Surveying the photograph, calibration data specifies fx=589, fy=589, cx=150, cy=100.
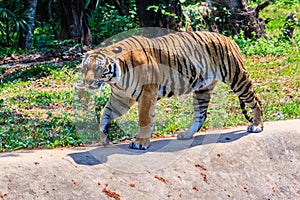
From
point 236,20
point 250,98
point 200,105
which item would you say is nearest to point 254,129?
point 250,98

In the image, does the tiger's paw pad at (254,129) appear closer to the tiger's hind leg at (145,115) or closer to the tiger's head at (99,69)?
the tiger's hind leg at (145,115)

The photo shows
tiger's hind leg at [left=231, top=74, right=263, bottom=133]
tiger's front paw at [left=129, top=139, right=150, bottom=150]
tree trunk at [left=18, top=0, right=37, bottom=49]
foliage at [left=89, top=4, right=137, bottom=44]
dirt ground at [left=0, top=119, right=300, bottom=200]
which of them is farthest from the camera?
tree trunk at [left=18, top=0, right=37, bottom=49]

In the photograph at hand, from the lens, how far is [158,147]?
595cm

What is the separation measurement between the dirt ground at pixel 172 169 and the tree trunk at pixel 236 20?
6.12 meters

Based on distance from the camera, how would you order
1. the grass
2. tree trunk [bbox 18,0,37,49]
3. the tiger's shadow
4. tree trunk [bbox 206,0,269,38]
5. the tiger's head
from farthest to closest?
tree trunk [bbox 18,0,37,49]
tree trunk [bbox 206,0,269,38]
the grass
the tiger's head
the tiger's shadow

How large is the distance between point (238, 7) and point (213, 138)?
281 inches

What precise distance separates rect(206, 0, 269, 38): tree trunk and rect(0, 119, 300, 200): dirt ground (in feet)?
20.1

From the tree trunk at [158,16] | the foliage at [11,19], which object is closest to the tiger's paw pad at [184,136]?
the tree trunk at [158,16]

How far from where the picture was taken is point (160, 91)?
20.1 feet

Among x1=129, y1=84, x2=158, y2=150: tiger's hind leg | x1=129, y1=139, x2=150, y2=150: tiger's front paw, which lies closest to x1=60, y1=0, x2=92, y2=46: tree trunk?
x1=129, y1=84, x2=158, y2=150: tiger's hind leg

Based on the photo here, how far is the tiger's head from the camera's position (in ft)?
18.4

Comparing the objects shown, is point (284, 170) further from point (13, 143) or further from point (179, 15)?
point (179, 15)

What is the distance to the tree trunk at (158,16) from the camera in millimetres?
11578

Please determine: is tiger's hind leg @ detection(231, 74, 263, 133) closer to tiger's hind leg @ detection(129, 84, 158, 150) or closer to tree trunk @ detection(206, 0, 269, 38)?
tiger's hind leg @ detection(129, 84, 158, 150)
